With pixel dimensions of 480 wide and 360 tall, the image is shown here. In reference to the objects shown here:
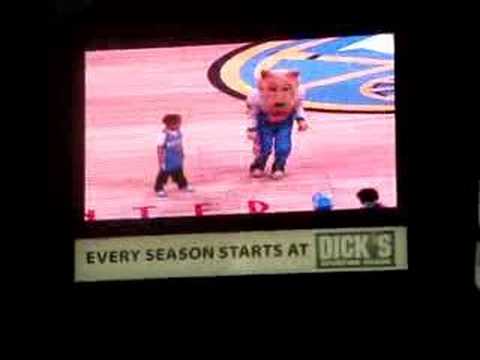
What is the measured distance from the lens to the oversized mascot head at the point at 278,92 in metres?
10.7

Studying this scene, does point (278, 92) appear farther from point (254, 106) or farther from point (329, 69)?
point (329, 69)

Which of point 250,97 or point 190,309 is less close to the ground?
point 250,97

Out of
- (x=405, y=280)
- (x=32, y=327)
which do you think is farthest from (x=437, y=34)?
(x=32, y=327)

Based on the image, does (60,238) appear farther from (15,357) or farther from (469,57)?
(469,57)

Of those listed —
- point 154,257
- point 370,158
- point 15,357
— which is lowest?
point 15,357

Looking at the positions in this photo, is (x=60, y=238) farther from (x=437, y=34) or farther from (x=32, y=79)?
(x=437, y=34)

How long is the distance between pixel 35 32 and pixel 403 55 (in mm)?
2624

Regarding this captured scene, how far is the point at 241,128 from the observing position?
35.2ft

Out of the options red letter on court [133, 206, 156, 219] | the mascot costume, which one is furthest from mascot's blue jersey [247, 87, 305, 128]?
red letter on court [133, 206, 156, 219]

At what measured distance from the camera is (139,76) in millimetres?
10898

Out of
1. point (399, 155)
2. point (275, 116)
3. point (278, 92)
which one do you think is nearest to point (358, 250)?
point (399, 155)

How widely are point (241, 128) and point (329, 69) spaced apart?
74 cm

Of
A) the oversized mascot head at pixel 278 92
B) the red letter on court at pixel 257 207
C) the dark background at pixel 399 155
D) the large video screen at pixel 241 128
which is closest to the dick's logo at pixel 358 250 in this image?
the dark background at pixel 399 155

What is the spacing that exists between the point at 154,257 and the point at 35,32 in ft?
6.08
